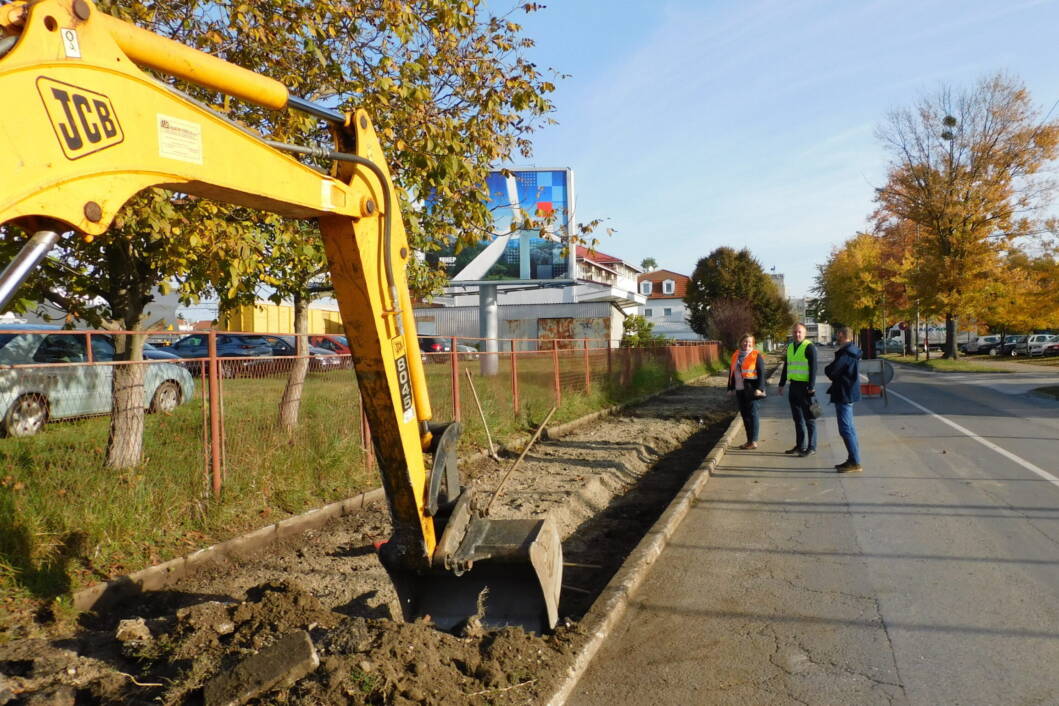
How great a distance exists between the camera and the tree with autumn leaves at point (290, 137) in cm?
670

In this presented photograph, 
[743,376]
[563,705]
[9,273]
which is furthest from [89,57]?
[743,376]

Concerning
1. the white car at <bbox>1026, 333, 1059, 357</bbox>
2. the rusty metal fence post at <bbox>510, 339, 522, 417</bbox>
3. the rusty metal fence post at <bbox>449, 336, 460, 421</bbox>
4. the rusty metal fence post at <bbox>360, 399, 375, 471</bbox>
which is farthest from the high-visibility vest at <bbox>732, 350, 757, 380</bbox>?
the white car at <bbox>1026, 333, 1059, 357</bbox>

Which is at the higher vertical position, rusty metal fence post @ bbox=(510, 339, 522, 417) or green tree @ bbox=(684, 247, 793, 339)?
green tree @ bbox=(684, 247, 793, 339)

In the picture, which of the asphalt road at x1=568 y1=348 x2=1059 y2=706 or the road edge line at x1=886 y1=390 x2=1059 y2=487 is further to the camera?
the road edge line at x1=886 y1=390 x2=1059 y2=487

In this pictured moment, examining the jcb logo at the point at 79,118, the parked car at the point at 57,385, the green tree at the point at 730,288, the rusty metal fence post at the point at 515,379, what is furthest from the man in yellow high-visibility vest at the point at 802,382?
the green tree at the point at 730,288

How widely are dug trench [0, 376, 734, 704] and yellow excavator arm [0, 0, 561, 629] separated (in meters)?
0.47

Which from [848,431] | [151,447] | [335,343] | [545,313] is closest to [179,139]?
[151,447]

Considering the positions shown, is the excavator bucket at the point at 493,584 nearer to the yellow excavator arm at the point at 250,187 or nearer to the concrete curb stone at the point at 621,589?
the yellow excavator arm at the point at 250,187

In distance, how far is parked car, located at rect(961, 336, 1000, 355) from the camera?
58.5 metres

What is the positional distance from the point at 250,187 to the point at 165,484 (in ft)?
14.0

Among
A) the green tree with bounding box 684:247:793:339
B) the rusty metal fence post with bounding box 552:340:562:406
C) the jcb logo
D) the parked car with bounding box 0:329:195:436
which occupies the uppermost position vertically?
the green tree with bounding box 684:247:793:339

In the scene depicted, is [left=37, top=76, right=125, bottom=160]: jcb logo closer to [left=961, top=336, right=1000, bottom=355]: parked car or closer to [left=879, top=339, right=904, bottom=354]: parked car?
[left=961, top=336, right=1000, bottom=355]: parked car

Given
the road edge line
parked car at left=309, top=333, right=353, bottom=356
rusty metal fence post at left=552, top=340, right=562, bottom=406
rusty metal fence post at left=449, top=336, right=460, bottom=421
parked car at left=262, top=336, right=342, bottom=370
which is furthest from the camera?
rusty metal fence post at left=552, top=340, right=562, bottom=406

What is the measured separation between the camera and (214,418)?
706 centimetres
